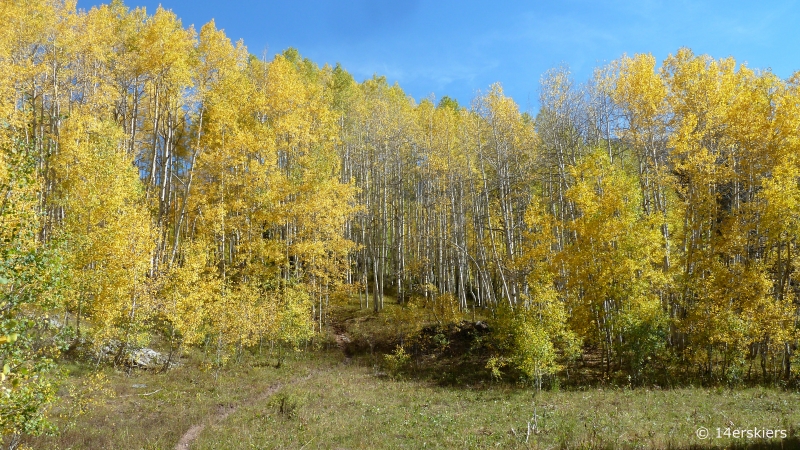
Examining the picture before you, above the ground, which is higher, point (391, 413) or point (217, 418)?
point (217, 418)

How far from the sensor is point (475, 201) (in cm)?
2803

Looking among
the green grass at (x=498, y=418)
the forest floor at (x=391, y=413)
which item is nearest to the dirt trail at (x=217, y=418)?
the forest floor at (x=391, y=413)

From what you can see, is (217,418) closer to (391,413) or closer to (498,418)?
(391,413)

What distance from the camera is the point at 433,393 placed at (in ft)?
62.4

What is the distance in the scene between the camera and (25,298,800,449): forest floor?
11078 mm

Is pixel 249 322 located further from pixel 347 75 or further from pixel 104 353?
pixel 347 75

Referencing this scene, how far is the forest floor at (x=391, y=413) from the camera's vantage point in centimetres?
1108

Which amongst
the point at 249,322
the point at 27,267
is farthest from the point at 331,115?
the point at 27,267

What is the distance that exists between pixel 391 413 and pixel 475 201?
52.6 ft

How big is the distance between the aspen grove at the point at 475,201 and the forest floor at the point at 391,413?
1.87 meters

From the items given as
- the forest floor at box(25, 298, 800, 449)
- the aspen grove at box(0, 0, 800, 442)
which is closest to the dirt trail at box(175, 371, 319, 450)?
the forest floor at box(25, 298, 800, 449)

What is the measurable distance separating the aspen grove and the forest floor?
187 centimetres

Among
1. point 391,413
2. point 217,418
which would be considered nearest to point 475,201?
point 391,413

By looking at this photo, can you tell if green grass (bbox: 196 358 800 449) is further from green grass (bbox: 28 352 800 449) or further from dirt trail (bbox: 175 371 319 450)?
dirt trail (bbox: 175 371 319 450)
